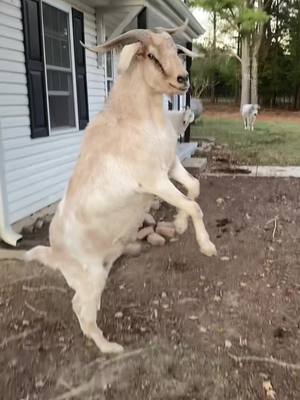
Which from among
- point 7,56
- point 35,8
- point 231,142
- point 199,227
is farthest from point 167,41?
point 231,142

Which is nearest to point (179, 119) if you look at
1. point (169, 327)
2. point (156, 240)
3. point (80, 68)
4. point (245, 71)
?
point (80, 68)

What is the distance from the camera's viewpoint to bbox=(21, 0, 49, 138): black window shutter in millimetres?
5373

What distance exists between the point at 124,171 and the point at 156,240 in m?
Answer: 2.43

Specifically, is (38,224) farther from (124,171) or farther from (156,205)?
(124,171)

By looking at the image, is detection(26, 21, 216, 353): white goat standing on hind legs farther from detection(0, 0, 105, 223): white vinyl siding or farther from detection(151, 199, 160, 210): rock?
detection(151, 199, 160, 210): rock

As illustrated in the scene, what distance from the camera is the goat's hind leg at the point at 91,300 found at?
99.7 inches

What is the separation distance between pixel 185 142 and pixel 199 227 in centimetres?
962

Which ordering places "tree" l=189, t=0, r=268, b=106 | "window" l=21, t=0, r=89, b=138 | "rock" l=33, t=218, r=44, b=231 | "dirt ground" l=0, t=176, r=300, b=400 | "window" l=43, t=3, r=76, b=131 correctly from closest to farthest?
"dirt ground" l=0, t=176, r=300, b=400, "rock" l=33, t=218, r=44, b=231, "window" l=21, t=0, r=89, b=138, "window" l=43, t=3, r=76, b=131, "tree" l=189, t=0, r=268, b=106

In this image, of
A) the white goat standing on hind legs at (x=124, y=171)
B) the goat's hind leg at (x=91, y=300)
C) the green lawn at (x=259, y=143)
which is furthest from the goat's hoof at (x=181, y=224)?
the green lawn at (x=259, y=143)

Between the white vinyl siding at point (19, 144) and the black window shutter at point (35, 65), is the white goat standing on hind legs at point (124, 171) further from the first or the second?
the black window shutter at point (35, 65)

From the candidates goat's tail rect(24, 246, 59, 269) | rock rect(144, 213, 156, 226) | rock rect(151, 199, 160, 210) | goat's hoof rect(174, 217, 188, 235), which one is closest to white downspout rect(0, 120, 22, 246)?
rock rect(144, 213, 156, 226)

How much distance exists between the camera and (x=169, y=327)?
307 cm

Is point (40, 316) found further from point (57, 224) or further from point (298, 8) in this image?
point (298, 8)

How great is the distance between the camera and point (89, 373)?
8.47 feet
